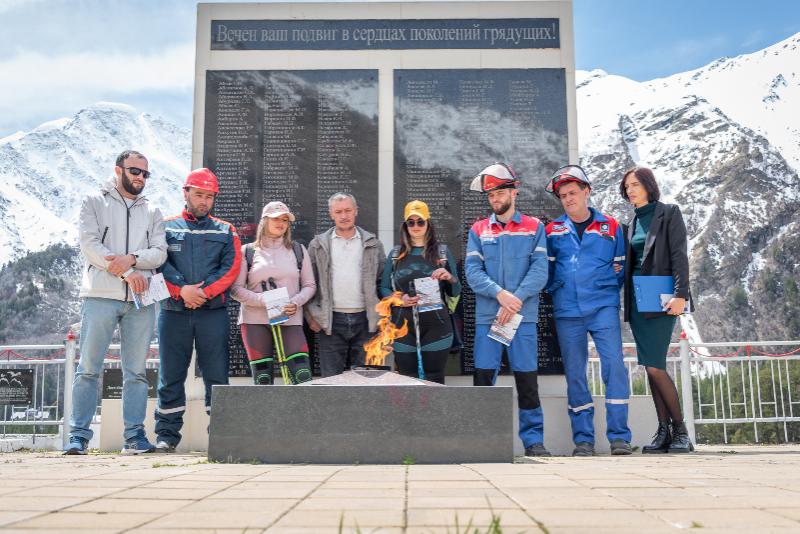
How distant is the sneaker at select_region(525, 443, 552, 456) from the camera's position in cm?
498

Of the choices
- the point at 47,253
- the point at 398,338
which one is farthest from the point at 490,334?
the point at 47,253

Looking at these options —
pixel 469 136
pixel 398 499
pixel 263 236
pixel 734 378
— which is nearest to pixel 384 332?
pixel 263 236

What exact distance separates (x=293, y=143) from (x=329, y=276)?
160cm

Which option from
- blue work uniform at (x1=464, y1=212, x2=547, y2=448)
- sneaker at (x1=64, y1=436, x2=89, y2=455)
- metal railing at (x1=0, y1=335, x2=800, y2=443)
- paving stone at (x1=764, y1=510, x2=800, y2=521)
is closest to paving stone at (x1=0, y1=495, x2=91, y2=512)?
paving stone at (x1=764, y1=510, x2=800, y2=521)

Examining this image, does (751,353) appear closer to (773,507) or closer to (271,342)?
(271,342)

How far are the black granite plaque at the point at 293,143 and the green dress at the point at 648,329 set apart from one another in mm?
2319

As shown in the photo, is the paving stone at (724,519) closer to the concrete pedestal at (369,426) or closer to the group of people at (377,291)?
the concrete pedestal at (369,426)

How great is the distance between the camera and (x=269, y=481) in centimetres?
288

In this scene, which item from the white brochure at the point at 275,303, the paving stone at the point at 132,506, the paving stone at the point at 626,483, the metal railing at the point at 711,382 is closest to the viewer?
the paving stone at the point at 132,506

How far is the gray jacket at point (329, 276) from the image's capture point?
556 centimetres

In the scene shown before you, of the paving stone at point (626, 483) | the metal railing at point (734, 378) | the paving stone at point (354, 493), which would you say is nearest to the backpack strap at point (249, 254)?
the paving stone at point (354, 493)

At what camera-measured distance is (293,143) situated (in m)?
6.59

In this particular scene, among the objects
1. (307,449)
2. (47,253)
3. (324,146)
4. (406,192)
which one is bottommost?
(307,449)

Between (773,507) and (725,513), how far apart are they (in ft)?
0.66
